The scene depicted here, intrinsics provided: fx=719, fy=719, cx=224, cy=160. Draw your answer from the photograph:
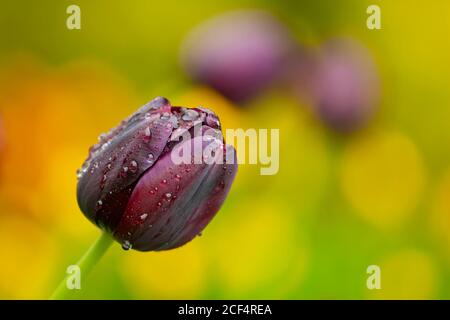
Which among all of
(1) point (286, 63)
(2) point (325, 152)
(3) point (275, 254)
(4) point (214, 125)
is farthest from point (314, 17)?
(4) point (214, 125)

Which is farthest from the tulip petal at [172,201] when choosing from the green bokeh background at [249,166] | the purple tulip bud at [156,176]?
the green bokeh background at [249,166]

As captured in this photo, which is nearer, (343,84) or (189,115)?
(189,115)

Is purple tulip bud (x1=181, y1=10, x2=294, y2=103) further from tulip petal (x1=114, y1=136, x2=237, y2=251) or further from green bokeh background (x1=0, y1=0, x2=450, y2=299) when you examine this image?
tulip petal (x1=114, y1=136, x2=237, y2=251)

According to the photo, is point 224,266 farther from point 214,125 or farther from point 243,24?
point 214,125

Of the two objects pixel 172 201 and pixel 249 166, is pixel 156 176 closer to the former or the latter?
pixel 172 201

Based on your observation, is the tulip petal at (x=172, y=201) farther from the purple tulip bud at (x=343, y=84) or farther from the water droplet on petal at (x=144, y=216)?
the purple tulip bud at (x=343, y=84)

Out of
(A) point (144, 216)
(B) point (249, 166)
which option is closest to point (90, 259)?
(A) point (144, 216)
